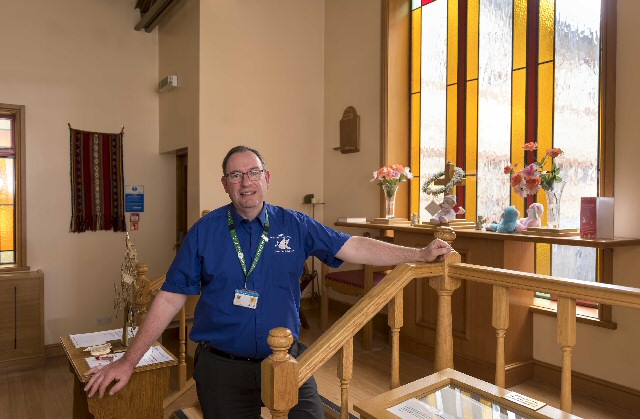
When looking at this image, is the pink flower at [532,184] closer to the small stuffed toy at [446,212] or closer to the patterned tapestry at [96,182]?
the small stuffed toy at [446,212]

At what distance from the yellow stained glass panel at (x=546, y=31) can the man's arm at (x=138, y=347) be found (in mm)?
3339

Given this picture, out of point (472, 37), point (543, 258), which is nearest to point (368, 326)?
point (543, 258)

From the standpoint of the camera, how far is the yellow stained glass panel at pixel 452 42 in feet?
15.6

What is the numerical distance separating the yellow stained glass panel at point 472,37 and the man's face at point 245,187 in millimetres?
3018

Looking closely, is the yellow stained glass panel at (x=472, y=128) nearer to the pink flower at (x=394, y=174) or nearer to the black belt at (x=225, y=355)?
the pink flower at (x=394, y=174)

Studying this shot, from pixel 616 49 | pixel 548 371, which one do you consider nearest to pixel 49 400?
pixel 548 371

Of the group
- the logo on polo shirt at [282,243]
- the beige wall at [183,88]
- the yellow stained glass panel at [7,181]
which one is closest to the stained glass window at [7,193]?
the yellow stained glass panel at [7,181]

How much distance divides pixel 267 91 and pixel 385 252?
3.86 meters

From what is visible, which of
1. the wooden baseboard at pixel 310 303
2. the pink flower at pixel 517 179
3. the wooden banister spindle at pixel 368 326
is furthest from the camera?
the wooden baseboard at pixel 310 303

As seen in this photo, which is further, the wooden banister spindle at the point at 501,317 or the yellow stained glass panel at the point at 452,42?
the yellow stained glass panel at the point at 452,42

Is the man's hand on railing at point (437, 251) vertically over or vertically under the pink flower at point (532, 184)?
under

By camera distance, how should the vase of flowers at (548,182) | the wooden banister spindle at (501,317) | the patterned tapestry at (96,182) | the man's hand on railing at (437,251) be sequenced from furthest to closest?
1. the patterned tapestry at (96,182)
2. the vase of flowers at (548,182)
3. the man's hand on railing at (437,251)
4. the wooden banister spindle at (501,317)

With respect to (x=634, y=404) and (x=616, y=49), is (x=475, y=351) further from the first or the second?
(x=616, y=49)

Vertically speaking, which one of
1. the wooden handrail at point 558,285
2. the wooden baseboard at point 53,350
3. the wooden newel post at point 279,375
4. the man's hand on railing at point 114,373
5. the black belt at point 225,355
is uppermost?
the wooden handrail at point 558,285
